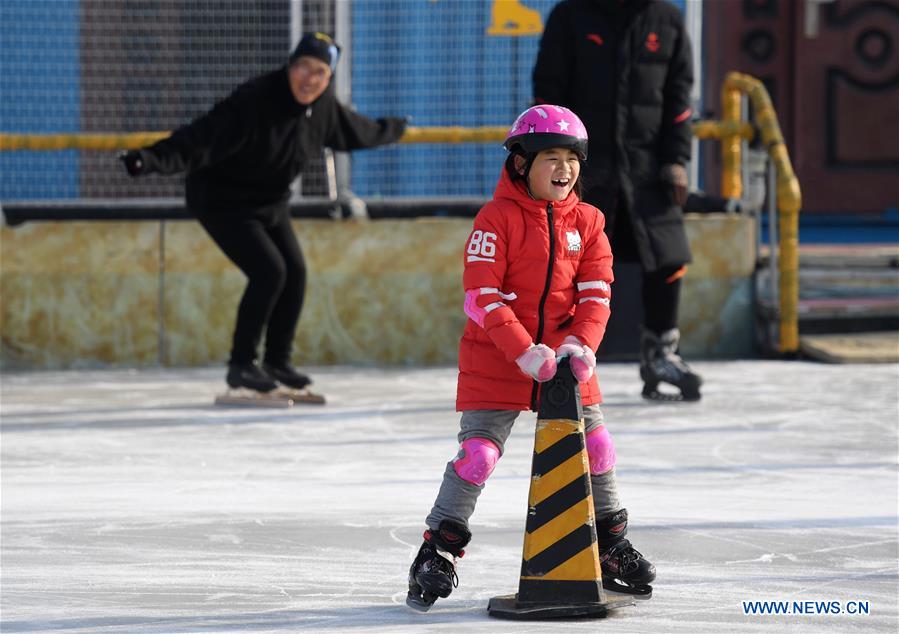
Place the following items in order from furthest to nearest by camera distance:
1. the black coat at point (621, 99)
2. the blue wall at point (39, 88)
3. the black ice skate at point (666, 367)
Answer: the blue wall at point (39, 88) < the black ice skate at point (666, 367) < the black coat at point (621, 99)

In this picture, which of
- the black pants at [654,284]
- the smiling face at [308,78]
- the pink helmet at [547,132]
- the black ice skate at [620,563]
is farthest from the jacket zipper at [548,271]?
the smiling face at [308,78]

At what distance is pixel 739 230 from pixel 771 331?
0.67 metres

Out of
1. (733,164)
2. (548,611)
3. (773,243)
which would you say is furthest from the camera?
(733,164)

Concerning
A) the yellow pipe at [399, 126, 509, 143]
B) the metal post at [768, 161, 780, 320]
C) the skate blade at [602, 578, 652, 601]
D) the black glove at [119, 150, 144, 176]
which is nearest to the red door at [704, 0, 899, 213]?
the metal post at [768, 161, 780, 320]

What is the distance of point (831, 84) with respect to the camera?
505 inches

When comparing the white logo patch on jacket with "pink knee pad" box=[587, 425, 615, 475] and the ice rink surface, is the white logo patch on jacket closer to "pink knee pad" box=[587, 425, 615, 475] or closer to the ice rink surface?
"pink knee pad" box=[587, 425, 615, 475]

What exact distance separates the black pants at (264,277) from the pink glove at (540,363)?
378cm

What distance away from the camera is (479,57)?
953cm

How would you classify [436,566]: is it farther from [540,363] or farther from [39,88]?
[39,88]

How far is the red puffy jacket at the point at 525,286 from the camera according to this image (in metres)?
3.34

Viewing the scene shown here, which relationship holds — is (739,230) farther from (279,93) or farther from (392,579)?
(392,579)

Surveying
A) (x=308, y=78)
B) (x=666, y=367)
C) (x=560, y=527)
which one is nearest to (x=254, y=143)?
(x=308, y=78)

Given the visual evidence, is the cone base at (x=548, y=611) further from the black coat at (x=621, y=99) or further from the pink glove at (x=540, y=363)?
the black coat at (x=621, y=99)

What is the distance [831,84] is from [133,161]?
8033 millimetres
